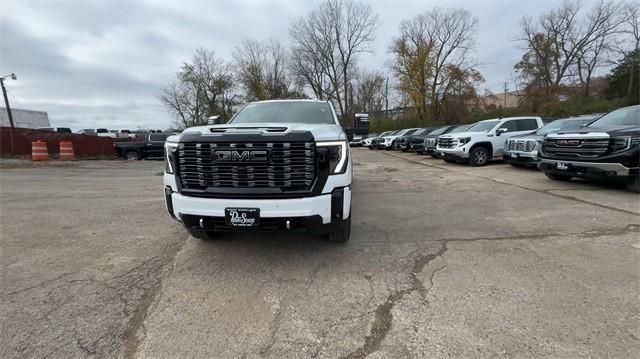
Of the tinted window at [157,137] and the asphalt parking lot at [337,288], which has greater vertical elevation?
the tinted window at [157,137]

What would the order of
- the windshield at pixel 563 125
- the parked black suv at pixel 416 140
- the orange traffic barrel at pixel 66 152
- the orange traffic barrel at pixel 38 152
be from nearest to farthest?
the windshield at pixel 563 125 < the orange traffic barrel at pixel 38 152 < the orange traffic barrel at pixel 66 152 < the parked black suv at pixel 416 140

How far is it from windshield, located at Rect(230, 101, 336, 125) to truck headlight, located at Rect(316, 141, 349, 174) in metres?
1.75

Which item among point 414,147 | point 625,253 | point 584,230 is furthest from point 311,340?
point 414,147

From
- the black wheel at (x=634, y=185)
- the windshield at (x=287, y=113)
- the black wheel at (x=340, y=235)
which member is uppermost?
the windshield at (x=287, y=113)

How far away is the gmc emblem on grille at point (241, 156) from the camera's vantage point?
310cm

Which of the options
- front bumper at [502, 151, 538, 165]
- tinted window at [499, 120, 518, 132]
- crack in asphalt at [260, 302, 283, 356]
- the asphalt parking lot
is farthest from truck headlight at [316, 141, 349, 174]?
tinted window at [499, 120, 518, 132]

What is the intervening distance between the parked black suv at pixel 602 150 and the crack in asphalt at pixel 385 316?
5182 mm

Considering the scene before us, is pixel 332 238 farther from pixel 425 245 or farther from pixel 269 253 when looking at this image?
pixel 425 245

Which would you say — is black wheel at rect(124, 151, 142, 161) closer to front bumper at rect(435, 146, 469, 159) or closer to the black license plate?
front bumper at rect(435, 146, 469, 159)

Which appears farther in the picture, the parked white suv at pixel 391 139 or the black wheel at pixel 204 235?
the parked white suv at pixel 391 139

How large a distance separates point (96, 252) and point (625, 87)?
44.5 m

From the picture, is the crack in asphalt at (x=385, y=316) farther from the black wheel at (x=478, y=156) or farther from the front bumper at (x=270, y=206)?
the black wheel at (x=478, y=156)

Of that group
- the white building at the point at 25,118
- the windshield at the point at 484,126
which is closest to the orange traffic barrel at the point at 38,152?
the windshield at the point at 484,126

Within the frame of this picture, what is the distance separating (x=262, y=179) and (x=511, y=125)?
12.2m
